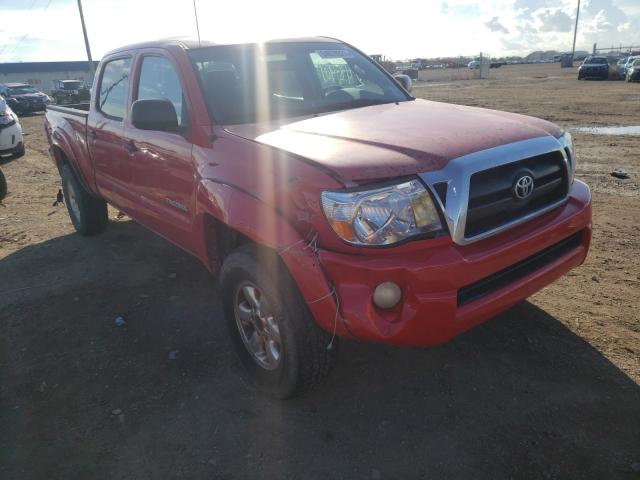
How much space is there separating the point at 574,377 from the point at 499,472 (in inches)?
35.5

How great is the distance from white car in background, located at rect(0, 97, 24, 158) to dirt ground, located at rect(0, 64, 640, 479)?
779 centimetres

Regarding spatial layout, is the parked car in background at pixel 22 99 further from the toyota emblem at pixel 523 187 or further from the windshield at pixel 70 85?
the toyota emblem at pixel 523 187

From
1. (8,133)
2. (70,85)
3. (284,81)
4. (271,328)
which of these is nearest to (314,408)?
(271,328)

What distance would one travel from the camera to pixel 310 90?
12.2 ft

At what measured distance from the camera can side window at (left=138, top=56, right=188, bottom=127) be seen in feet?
11.2

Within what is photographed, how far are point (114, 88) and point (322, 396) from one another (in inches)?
130

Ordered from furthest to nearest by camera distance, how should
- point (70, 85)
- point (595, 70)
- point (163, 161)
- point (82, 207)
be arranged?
point (70, 85) < point (595, 70) < point (82, 207) < point (163, 161)

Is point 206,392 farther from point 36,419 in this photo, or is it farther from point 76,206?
point 76,206

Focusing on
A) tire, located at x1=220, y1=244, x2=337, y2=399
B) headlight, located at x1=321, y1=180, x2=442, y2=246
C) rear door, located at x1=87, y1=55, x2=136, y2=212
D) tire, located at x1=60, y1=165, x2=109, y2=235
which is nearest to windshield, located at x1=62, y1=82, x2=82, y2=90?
Result: tire, located at x1=60, y1=165, x2=109, y2=235

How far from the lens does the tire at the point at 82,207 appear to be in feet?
18.4

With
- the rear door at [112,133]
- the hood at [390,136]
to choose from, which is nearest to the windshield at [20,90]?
the rear door at [112,133]

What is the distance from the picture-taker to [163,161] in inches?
137

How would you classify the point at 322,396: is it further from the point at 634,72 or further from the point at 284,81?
the point at 634,72

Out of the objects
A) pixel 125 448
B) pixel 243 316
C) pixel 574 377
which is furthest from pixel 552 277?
pixel 125 448
